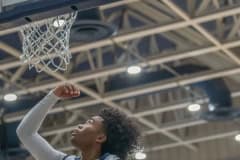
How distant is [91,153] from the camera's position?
106 inches

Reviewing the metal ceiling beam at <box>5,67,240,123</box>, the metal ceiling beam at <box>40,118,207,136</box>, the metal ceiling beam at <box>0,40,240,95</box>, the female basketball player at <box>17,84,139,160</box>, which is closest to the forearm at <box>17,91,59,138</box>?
the female basketball player at <box>17,84,139,160</box>

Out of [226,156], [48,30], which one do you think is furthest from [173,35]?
[226,156]

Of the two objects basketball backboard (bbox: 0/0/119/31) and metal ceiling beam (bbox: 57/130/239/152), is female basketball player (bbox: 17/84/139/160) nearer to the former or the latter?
basketball backboard (bbox: 0/0/119/31)

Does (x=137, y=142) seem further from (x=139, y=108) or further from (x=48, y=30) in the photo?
(x=139, y=108)

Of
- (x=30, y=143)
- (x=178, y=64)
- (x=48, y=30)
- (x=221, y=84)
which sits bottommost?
(x=30, y=143)

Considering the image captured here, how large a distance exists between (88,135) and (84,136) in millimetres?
21

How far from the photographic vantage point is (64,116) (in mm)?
14031

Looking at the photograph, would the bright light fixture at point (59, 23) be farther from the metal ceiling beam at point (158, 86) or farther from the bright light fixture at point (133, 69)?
the metal ceiling beam at point (158, 86)

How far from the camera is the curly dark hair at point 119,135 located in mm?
2727

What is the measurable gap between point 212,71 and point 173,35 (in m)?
0.99

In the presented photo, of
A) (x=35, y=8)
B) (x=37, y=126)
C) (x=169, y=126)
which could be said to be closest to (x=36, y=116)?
(x=37, y=126)

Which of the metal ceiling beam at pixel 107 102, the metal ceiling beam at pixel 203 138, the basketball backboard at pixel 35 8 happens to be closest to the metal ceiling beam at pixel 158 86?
the metal ceiling beam at pixel 107 102

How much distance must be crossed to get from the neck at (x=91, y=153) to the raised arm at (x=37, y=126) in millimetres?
100

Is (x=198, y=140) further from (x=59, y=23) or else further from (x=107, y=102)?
(x=59, y=23)
